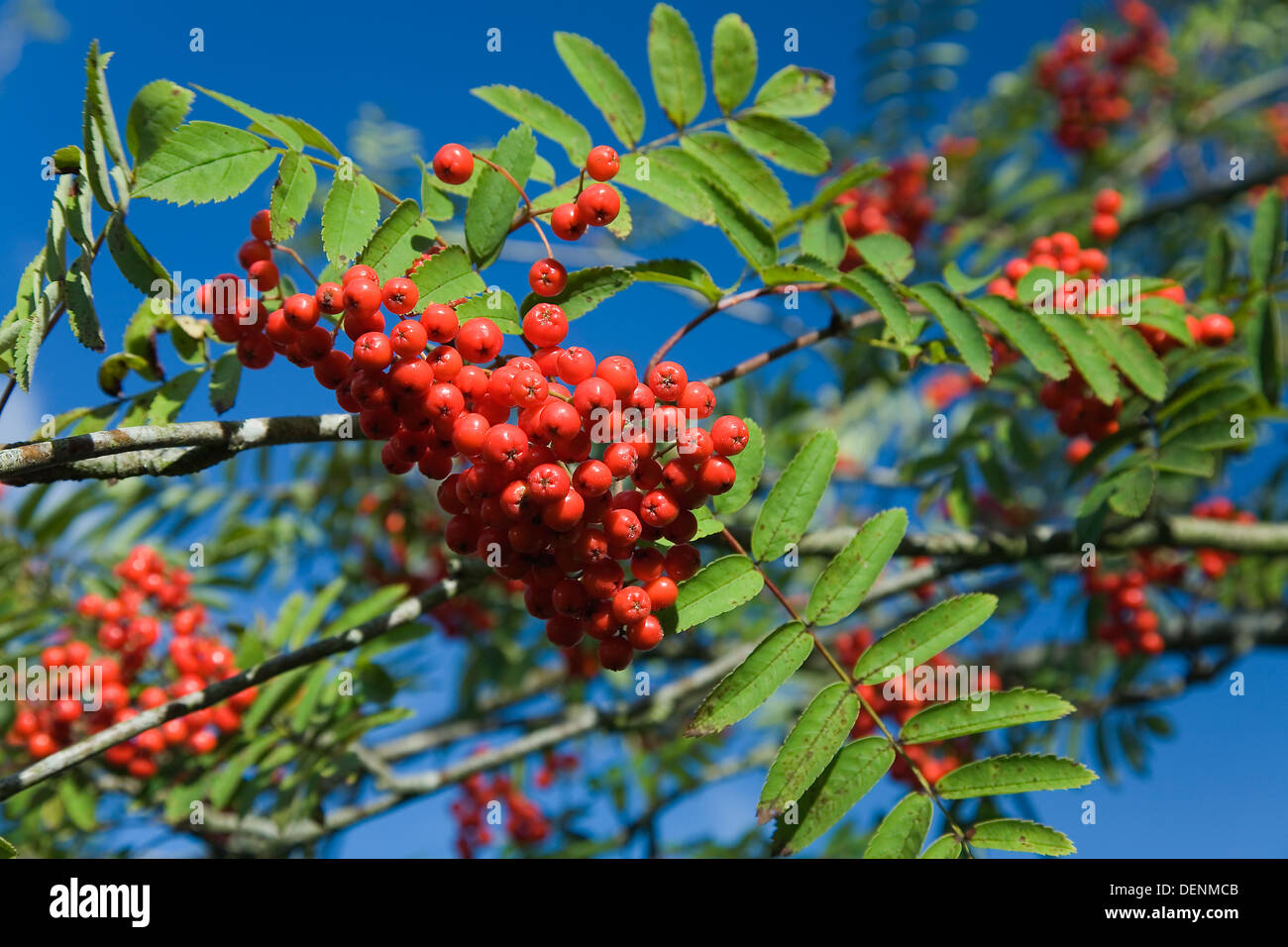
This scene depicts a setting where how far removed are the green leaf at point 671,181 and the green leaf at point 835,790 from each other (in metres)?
1.36

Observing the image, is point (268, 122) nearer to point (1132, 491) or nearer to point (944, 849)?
point (944, 849)

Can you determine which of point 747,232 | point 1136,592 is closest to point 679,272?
point 747,232

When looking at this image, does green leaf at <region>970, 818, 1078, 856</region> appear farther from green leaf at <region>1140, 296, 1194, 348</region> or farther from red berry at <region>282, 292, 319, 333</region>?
red berry at <region>282, 292, 319, 333</region>

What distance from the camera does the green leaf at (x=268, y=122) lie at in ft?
6.23

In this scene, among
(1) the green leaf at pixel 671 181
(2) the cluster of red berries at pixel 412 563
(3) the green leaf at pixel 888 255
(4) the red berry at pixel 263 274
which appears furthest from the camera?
(2) the cluster of red berries at pixel 412 563

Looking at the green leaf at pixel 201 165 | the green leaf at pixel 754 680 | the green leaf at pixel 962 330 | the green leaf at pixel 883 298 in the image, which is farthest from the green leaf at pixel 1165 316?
the green leaf at pixel 201 165

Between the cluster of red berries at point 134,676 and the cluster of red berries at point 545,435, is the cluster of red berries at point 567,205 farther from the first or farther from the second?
the cluster of red berries at point 134,676

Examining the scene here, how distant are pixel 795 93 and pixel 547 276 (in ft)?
3.69

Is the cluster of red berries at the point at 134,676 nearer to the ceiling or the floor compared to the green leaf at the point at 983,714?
nearer to the ceiling

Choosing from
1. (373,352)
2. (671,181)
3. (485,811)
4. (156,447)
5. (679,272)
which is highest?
(671,181)

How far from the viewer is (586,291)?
2.10 m
